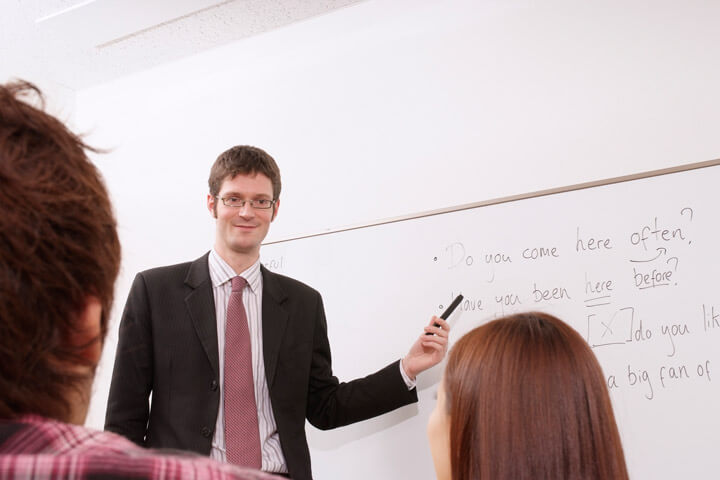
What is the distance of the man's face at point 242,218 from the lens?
77.8 inches

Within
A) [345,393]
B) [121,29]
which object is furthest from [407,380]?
[121,29]

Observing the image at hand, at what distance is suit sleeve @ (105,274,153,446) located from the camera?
1760 millimetres

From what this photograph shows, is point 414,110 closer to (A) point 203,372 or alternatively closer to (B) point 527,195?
(B) point 527,195

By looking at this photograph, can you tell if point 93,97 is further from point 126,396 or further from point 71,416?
Answer: point 71,416

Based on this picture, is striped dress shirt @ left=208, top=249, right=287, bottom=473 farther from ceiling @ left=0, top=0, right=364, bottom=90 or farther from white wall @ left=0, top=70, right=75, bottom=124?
white wall @ left=0, top=70, right=75, bottom=124

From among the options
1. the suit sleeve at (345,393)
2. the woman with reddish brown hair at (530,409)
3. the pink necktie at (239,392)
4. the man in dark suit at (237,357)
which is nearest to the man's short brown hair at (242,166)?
the man in dark suit at (237,357)

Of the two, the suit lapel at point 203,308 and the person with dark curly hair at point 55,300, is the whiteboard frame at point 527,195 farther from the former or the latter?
the person with dark curly hair at point 55,300

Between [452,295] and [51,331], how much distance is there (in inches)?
64.0

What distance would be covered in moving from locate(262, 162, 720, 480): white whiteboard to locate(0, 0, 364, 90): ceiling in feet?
3.04

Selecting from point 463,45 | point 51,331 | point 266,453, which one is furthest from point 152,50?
point 51,331

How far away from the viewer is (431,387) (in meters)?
2.03

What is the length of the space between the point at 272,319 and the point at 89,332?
140 cm

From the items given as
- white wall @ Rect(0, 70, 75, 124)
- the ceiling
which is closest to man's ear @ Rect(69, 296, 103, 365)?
the ceiling

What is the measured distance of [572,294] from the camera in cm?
Answer: 186
